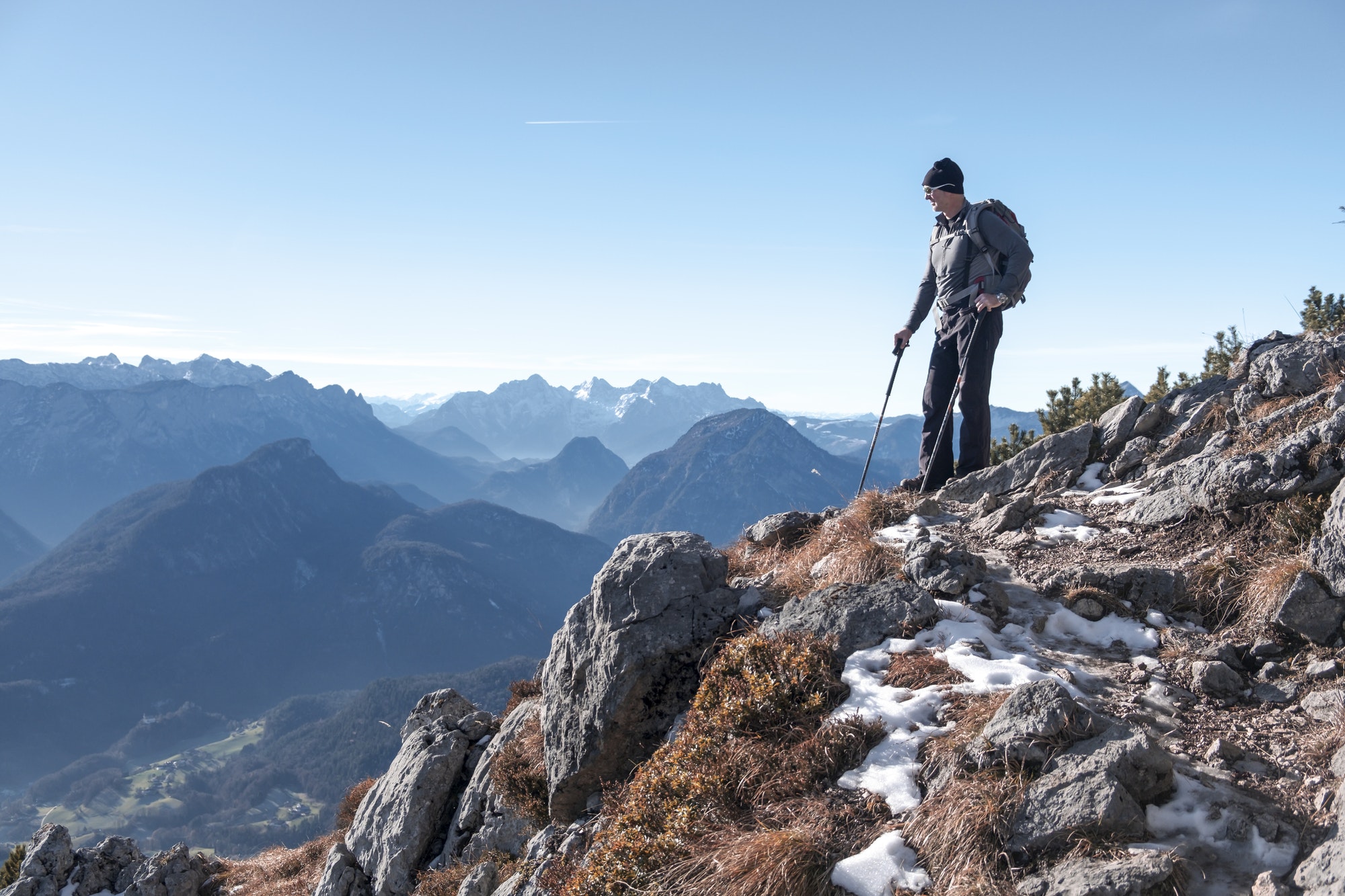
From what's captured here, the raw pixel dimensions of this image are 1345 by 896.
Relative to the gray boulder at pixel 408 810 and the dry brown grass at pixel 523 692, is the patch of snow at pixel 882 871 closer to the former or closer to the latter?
the gray boulder at pixel 408 810

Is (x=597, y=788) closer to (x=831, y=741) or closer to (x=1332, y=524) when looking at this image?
(x=831, y=741)

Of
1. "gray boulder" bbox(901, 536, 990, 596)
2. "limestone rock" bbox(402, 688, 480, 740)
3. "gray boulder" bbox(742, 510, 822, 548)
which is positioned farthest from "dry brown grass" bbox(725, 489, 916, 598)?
"limestone rock" bbox(402, 688, 480, 740)

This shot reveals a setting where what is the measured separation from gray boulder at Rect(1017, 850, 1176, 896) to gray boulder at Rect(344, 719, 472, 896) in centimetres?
981

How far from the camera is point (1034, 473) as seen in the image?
13.5 m

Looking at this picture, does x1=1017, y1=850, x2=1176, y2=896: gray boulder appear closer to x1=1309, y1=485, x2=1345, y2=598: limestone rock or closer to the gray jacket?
x1=1309, y1=485, x2=1345, y2=598: limestone rock

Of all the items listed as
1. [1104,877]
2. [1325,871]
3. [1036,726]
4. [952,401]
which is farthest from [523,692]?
[1325,871]

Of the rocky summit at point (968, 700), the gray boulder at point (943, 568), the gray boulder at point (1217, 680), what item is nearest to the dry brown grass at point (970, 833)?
the rocky summit at point (968, 700)

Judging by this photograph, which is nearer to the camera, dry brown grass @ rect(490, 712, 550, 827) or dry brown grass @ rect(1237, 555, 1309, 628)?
dry brown grass @ rect(1237, 555, 1309, 628)

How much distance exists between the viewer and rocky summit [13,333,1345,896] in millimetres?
5621

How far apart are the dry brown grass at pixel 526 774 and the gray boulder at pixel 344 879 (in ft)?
10.8

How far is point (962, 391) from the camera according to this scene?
1265 centimetres

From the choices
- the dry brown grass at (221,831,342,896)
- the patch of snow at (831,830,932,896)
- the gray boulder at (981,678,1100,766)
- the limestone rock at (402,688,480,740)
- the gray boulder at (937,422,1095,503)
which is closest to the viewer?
the patch of snow at (831,830,932,896)

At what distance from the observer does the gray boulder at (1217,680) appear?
704 cm

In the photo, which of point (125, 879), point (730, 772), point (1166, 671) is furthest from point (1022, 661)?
point (125, 879)
